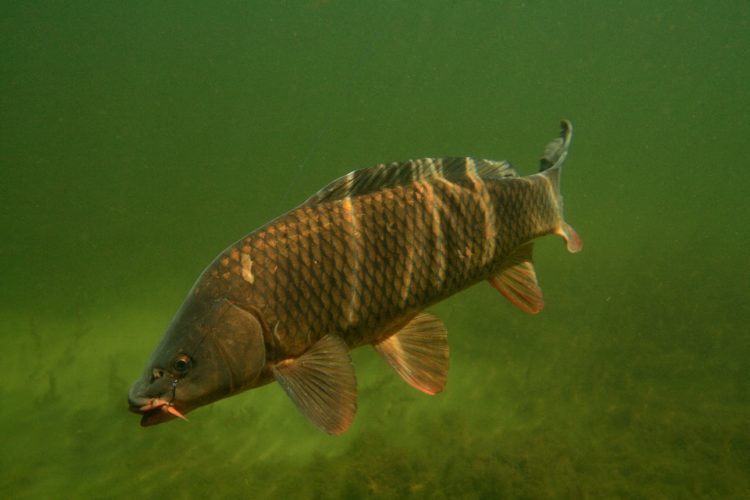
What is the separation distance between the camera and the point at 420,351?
2.06 meters

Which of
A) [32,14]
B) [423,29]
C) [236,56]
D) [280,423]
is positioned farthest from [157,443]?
[423,29]

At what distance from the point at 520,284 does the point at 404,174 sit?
836 millimetres

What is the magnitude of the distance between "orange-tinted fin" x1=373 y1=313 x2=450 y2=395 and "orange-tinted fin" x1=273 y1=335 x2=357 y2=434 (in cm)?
36

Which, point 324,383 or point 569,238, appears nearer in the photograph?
point 324,383

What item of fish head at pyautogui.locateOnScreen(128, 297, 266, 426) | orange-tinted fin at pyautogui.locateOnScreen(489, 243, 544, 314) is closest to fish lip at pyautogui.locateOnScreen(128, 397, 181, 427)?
fish head at pyautogui.locateOnScreen(128, 297, 266, 426)

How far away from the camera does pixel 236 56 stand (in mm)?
35594

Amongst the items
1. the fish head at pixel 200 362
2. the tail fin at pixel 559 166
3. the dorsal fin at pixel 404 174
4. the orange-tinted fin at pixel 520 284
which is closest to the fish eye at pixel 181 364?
the fish head at pixel 200 362

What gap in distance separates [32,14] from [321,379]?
3410 cm

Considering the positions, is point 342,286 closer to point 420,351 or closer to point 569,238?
point 420,351

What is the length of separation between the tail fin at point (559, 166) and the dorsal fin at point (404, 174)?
24 cm

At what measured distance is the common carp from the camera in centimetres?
161

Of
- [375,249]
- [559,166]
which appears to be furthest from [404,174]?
[559,166]

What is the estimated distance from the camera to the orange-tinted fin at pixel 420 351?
2.01 m

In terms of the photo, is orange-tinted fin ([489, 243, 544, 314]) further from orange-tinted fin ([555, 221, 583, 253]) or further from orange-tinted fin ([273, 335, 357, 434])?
orange-tinted fin ([273, 335, 357, 434])
